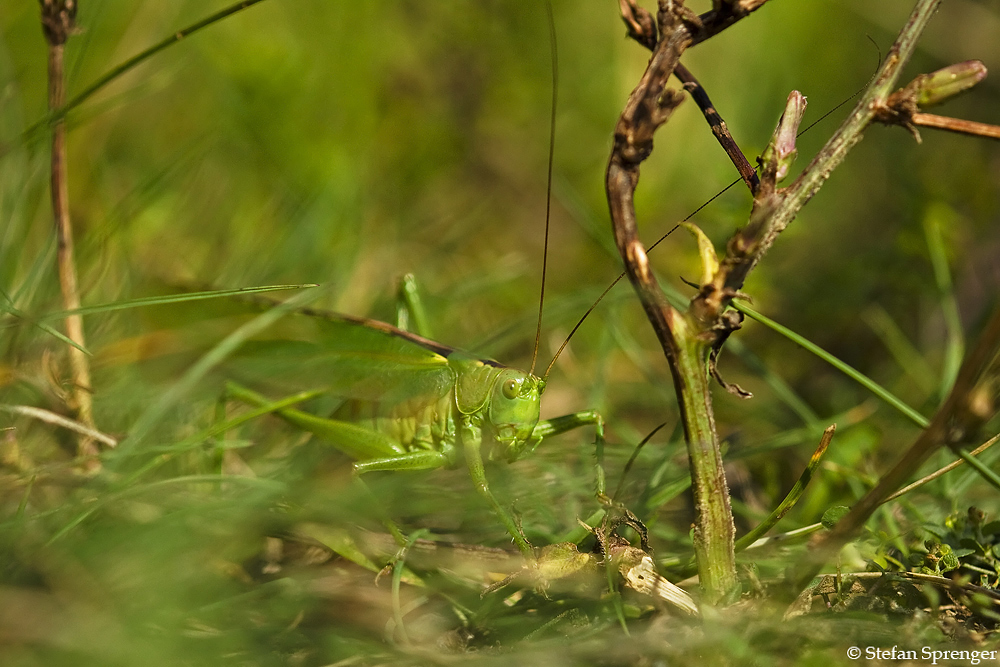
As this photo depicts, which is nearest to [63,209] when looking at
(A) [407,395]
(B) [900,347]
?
(A) [407,395]

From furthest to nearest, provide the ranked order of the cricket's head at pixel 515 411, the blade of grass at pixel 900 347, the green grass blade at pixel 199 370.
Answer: the blade of grass at pixel 900 347 → the cricket's head at pixel 515 411 → the green grass blade at pixel 199 370

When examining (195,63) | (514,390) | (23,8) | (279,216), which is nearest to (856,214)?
(514,390)

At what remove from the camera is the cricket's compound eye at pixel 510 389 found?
60.4 inches

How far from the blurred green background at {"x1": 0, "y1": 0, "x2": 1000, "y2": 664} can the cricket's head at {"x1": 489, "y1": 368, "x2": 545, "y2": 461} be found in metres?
0.09

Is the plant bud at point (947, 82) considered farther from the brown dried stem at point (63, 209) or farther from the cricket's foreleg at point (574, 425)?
the brown dried stem at point (63, 209)

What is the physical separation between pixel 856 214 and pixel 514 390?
196 centimetres

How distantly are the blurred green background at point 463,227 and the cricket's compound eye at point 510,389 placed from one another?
0.15m

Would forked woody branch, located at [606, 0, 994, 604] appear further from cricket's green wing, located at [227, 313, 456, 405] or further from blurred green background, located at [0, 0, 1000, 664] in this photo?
cricket's green wing, located at [227, 313, 456, 405]

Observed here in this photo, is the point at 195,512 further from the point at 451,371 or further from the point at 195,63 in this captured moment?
the point at 195,63

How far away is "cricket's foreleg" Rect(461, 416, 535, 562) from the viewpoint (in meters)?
1.12

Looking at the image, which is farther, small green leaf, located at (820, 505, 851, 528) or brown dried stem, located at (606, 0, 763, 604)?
small green leaf, located at (820, 505, 851, 528)

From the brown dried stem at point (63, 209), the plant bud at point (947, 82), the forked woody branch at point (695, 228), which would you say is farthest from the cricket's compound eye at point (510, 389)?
the plant bud at point (947, 82)

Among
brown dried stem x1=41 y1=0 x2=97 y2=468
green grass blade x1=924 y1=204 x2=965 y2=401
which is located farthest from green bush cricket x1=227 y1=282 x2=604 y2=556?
green grass blade x1=924 y1=204 x2=965 y2=401

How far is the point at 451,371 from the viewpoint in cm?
169
